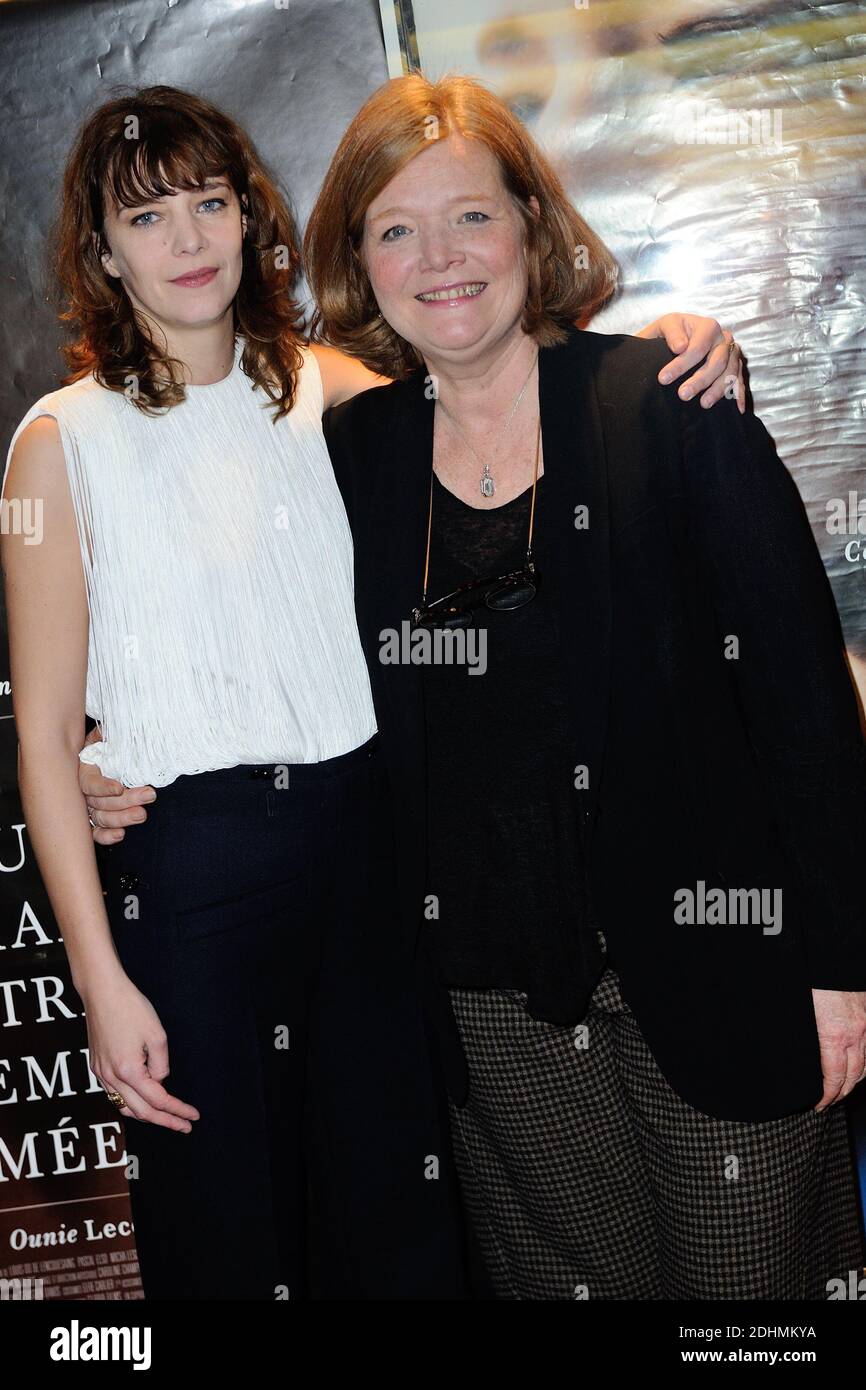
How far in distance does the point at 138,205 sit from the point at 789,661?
1.20 metres

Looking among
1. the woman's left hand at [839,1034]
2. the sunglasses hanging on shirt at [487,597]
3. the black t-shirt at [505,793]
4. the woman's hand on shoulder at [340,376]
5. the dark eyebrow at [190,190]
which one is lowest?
the woman's left hand at [839,1034]

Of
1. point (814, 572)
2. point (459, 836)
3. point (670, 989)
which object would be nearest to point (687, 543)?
point (814, 572)

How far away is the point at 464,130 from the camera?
5.71 feet

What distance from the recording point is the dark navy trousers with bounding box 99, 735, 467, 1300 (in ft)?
5.71

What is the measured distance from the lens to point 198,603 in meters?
1.78

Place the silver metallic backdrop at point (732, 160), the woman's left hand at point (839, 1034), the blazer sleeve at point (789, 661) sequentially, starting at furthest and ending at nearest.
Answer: the silver metallic backdrop at point (732, 160)
the woman's left hand at point (839, 1034)
the blazer sleeve at point (789, 661)

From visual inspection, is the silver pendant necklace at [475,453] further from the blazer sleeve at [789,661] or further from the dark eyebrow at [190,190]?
the dark eyebrow at [190,190]

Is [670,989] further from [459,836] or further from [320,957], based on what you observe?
[320,957]

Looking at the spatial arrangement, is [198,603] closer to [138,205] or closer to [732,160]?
[138,205]

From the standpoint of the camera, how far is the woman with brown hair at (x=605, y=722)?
1.62m

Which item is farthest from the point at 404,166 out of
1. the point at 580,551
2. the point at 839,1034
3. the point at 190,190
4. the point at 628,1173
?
the point at 628,1173

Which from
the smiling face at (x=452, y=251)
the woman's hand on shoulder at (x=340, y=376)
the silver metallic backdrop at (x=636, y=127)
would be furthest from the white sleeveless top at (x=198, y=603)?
the silver metallic backdrop at (x=636, y=127)

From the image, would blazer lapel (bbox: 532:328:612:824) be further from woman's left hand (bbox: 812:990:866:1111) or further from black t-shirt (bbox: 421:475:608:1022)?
woman's left hand (bbox: 812:990:866:1111)

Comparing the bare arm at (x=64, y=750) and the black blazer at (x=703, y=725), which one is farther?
the bare arm at (x=64, y=750)
